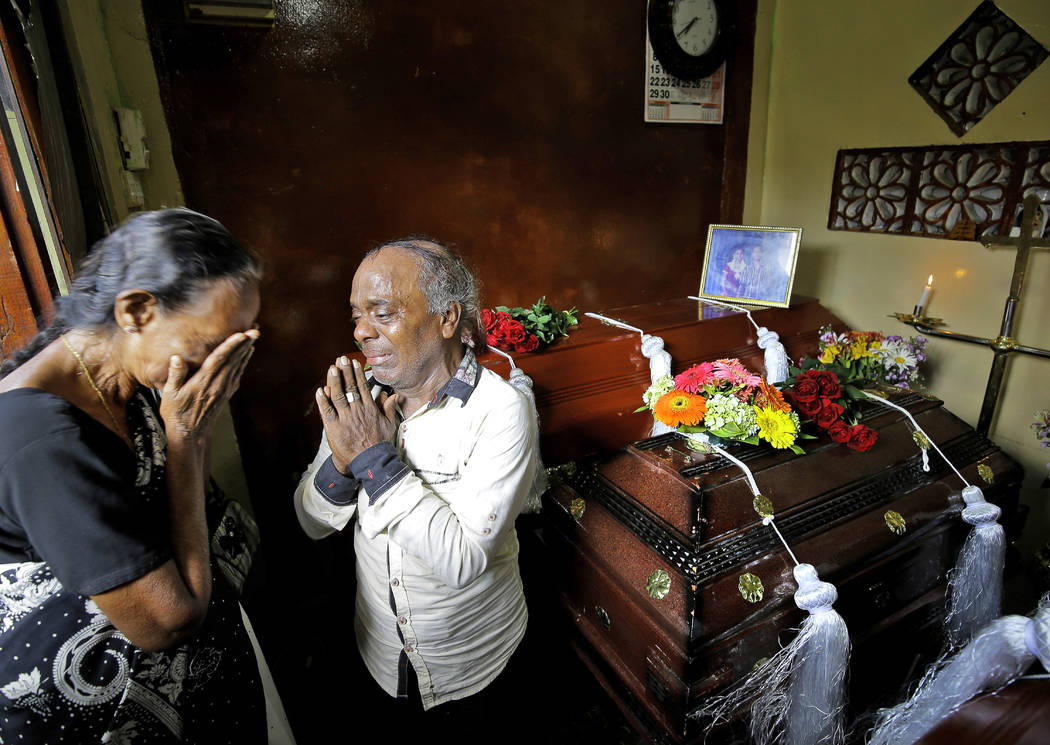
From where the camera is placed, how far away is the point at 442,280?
150cm

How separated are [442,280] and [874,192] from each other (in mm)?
3040

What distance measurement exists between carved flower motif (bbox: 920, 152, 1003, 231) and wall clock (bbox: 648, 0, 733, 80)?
1467 mm

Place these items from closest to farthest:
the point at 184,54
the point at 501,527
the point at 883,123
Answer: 1. the point at 501,527
2. the point at 184,54
3. the point at 883,123

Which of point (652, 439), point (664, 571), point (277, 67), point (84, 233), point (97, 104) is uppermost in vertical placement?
point (277, 67)

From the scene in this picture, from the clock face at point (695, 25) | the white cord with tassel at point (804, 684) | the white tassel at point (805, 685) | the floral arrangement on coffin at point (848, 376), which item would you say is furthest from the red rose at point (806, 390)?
the clock face at point (695, 25)

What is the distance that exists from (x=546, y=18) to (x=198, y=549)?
305cm

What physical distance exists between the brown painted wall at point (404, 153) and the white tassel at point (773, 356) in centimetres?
98

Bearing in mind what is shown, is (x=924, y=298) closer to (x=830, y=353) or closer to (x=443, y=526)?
(x=830, y=353)

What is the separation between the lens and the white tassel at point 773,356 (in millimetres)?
2781

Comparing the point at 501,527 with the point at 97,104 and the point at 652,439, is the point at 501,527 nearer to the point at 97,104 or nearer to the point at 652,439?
the point at 652,439

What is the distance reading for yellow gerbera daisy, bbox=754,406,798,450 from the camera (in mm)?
1812

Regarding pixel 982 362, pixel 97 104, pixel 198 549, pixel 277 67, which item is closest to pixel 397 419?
pixel 198 549

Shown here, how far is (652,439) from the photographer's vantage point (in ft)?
6.62

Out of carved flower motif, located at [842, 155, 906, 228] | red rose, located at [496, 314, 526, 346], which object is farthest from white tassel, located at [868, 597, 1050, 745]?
carved flower motif, located at [842, 155, 906, 228]
